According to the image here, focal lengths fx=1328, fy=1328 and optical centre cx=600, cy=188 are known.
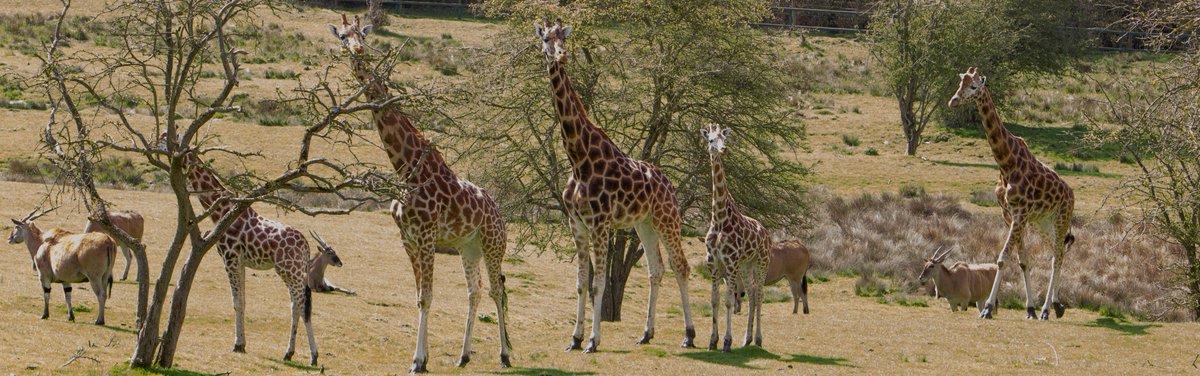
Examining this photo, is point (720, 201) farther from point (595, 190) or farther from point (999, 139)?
point (999, 139)

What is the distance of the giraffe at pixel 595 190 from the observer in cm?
2020

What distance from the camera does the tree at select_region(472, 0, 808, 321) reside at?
2645cm

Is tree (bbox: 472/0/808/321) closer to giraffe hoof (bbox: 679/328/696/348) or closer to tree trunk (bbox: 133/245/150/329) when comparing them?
giraffe hoof (bbox: 679/328/696/348)

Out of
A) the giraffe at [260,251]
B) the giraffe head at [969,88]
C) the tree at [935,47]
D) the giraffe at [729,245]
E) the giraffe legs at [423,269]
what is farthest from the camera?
the tree at [935,47]

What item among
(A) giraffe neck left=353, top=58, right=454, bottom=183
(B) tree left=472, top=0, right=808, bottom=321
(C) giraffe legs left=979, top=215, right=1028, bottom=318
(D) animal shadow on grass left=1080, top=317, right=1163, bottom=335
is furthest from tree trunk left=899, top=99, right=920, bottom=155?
(A) giraffe neck left=353, top=58, right=454, bottom=183

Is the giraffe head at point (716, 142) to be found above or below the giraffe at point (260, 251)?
above

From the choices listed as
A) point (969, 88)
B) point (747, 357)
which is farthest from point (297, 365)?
point (969, 88)

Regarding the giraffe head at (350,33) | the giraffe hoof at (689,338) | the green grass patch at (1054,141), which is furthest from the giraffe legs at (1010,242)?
the green grass patch at (1054,141)

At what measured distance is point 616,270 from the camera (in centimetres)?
2820

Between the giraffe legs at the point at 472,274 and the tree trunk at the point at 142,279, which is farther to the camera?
the giraffe legs at the point at 472,274

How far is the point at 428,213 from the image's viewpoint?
59.9 ft

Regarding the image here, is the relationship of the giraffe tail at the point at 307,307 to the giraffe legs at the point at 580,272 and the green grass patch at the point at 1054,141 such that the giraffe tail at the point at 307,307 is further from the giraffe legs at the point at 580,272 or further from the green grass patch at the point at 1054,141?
the green grass patch at the point at 1054,141

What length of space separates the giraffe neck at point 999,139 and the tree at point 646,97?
4084 millimetres

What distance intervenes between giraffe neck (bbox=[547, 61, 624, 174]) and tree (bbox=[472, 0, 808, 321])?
494 cm
